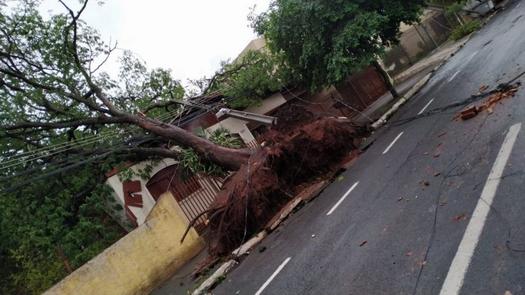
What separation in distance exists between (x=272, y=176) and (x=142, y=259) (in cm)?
417

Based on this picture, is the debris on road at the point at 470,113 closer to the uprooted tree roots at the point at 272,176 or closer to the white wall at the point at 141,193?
the uprooted tree roots at the point at 272,176

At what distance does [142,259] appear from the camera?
32.8 feet

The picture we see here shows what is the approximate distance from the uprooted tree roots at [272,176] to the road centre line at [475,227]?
5.56 m

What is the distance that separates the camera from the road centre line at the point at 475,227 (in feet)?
11.0

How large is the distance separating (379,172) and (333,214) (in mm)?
1530

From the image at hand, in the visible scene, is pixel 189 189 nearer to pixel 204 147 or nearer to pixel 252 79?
pixel 204 147

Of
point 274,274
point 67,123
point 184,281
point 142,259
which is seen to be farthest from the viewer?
point 67,123

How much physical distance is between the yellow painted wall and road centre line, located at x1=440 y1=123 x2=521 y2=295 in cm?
834

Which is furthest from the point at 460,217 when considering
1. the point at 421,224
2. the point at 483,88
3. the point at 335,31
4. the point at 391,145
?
the point at 335,31

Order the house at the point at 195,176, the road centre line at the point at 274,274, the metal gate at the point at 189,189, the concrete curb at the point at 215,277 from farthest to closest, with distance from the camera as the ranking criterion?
the metal gate at the point at 189,189 → the house at the point at 195,176 → the concrete curb at the point at 215,277 → the road centre line at the point at 274,274

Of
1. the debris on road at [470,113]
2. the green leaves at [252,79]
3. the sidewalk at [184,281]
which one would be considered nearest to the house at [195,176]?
the green leaves at [252,79]

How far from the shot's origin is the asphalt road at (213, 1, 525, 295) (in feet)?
11.6

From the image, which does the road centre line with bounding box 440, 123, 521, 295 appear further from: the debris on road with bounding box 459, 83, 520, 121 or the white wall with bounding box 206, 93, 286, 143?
the white wall with bounding box 206, 93, 286, 143

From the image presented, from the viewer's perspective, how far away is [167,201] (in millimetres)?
10828
